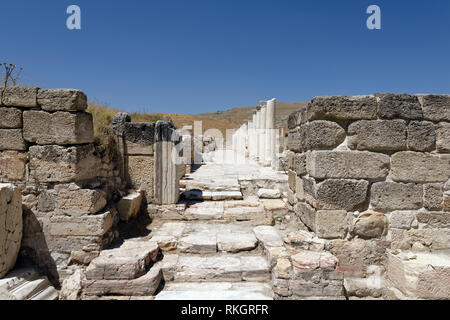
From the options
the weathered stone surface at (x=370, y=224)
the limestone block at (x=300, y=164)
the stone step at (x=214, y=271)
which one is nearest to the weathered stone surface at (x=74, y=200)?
the stone step at (x=214, y=271)

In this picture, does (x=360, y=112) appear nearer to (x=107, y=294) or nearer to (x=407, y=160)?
(x=407, y=160)

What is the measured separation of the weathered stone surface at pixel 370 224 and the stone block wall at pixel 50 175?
323 cm

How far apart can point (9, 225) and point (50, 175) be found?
0.73m

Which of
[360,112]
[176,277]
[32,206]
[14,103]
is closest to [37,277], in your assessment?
[32,206]

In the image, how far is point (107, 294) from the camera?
3.12 m

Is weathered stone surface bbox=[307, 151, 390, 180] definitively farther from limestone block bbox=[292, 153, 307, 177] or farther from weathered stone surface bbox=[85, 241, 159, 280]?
weathered stone surface bbox=[85, 241, 159, 280]

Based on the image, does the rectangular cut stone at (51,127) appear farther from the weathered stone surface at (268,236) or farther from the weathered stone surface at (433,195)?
the weathered stone surface at (433,195)

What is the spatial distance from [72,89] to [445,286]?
4955 mm

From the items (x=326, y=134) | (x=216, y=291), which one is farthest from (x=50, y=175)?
(x=326, y=134)

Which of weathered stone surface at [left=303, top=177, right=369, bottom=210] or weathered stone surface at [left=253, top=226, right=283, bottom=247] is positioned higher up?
weathered stone surface at [left=303, top=177, right=369, bottom=210]

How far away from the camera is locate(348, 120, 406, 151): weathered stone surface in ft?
10.4

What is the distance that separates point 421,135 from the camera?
318 cm

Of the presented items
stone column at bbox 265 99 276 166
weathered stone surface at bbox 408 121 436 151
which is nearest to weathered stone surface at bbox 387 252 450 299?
weathered stone surface at bbox 408 121 436 151

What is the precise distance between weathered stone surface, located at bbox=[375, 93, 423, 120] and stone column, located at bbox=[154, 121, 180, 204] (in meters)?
3.23
